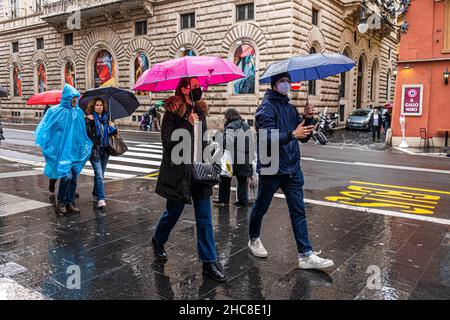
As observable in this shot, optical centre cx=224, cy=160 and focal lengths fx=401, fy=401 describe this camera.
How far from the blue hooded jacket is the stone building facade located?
18275mm

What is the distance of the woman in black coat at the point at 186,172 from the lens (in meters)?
3.84

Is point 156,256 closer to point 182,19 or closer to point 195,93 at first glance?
point 195,93

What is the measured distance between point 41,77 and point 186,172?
128 feet

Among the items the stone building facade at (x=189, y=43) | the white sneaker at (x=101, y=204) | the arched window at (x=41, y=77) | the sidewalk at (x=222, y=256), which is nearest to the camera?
the sidewalk at (x=222, y=256)

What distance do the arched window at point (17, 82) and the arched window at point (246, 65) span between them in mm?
25758

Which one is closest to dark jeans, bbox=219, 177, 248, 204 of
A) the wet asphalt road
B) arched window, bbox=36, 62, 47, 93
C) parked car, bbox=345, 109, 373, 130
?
the wet asphalt road

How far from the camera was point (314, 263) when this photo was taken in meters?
4.13

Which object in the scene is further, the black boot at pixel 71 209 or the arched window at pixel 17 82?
the arched window at pixel 17 82

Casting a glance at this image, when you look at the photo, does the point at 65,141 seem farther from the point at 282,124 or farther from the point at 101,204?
the point at 282,124

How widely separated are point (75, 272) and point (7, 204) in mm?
3543

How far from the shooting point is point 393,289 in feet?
12.2

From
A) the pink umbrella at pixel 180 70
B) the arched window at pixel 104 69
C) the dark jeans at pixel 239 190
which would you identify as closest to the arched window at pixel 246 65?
the arched window at pixel 104 69

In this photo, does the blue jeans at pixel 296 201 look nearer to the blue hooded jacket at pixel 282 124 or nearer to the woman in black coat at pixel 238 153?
the blue hooded jacket at pixel 282 124

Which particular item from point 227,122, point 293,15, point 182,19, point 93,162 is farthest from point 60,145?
point 182,19
